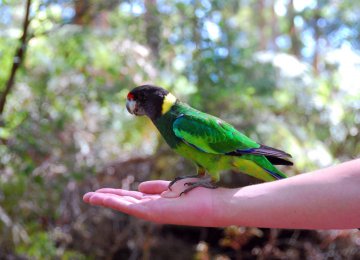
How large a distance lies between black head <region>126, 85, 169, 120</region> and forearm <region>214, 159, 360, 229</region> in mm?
806

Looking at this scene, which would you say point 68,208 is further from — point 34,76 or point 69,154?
point 34,76

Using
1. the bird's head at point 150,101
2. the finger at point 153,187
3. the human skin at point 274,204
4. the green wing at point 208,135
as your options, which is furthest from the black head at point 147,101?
the human skin at point 274,204

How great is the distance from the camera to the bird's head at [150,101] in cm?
244

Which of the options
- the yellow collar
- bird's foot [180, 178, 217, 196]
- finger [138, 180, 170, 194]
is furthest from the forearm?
the yellow collar

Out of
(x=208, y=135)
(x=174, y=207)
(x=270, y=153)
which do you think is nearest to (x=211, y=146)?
(x=208, y=135)

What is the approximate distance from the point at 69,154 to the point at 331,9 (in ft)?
17.5

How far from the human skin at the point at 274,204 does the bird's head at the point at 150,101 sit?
2.14 ft

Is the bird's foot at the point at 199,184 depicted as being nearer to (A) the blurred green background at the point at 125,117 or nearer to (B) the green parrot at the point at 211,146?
(B) the green parrot at the point at 211,146

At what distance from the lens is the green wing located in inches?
88.6

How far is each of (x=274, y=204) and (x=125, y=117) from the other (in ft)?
9.86

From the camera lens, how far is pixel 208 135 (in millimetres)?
2281

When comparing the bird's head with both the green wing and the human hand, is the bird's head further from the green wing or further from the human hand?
the human hand

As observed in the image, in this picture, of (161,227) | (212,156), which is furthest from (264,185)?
(161,227)

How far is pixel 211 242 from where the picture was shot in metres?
5.04
